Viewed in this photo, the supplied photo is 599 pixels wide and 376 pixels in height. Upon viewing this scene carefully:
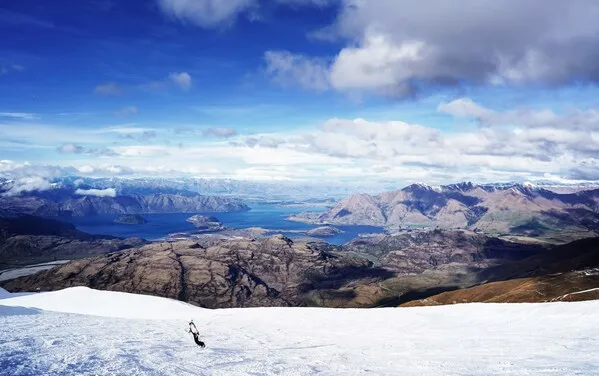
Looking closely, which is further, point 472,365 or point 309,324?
point 309,324

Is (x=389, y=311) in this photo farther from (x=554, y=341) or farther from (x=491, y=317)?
(x=554, y=341)

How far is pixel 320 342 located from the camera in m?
35.0

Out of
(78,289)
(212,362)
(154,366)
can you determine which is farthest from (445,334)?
(78,289)

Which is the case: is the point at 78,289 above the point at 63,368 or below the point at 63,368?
below

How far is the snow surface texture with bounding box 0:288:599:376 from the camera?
76.9 feet

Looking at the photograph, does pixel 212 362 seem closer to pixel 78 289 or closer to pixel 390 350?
pixel 390 350

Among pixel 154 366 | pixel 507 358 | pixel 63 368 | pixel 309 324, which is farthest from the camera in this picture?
pixel 309 324

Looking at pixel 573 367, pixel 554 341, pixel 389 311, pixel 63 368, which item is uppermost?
pixel 63 368

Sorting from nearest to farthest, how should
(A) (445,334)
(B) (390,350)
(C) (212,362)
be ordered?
1. (C) (212,362)
2. (B) (390,350)
3. (A) (445,334)

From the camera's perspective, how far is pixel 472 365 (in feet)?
82.2

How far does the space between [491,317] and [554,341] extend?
48.5 ft

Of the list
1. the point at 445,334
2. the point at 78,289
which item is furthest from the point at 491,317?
the point at 78,289

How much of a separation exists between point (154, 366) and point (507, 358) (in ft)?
70.6

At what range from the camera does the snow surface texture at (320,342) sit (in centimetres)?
2344
